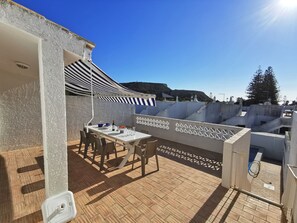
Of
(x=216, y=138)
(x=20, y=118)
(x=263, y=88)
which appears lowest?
(x=216, y=138)

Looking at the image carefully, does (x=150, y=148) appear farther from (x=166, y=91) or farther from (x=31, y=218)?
(x=166, y=91)

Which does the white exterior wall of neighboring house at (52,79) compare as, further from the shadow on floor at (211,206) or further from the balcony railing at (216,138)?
the balcony railing at (216,138)

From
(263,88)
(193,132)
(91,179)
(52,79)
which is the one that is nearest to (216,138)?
(193,132)

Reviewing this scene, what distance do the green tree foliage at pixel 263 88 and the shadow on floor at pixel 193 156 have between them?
51462 millimetres

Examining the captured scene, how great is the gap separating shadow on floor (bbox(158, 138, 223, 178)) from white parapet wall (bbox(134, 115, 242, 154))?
13.1 inches

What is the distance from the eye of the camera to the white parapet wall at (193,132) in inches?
258

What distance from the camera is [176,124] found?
8.05m

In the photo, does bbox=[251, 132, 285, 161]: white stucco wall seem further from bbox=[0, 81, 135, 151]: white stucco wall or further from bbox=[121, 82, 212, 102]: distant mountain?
bbox=[121, 82, 212, 102]: distant mountain

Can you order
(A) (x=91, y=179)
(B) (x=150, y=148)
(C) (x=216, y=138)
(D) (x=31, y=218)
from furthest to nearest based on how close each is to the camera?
(C) (x=216, y=138)
(B) (x=150, y=148)
(A) (x=91, y=179)
(D) (x=31, y=218)

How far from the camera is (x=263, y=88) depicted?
1863 inches

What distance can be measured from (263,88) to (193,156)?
56.3 metres

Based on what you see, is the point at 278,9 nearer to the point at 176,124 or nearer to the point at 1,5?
the point at 176,124

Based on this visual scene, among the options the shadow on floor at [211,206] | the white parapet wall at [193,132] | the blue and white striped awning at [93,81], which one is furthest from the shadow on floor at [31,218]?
the white parapet wall at [193,132]

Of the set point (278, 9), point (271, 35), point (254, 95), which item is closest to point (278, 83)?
point (254, 95)
